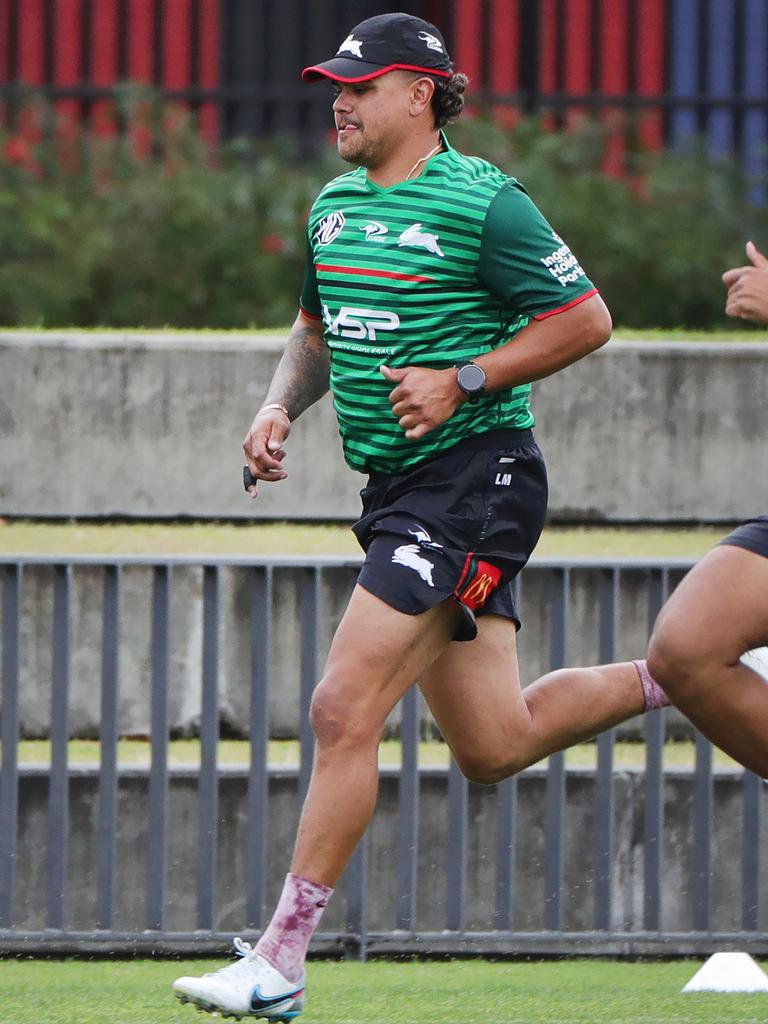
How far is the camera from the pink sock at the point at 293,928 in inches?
161

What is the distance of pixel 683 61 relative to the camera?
12.2 meters

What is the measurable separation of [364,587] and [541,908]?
246 centimetres

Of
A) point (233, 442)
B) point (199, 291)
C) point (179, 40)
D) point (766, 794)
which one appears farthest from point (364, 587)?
point (179, 40)

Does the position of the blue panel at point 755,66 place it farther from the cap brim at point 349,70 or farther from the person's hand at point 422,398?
the person's hand at point 422,398

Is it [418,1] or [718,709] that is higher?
[418,1]

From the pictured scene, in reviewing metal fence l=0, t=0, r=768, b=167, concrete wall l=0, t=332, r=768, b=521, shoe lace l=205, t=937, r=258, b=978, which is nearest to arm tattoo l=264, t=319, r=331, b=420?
shoe lace l=205, t=937, r=258, b=978

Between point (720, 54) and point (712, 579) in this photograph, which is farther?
point (720, 54)

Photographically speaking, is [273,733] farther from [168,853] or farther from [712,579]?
[712,579]

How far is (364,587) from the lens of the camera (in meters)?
4.29

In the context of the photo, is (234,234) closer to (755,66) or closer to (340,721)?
(755,66)

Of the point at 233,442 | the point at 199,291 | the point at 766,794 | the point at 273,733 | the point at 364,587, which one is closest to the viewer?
the point at 364,587

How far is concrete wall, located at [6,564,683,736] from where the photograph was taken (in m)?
7.05

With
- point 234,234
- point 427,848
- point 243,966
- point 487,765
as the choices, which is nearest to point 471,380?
point 487,765

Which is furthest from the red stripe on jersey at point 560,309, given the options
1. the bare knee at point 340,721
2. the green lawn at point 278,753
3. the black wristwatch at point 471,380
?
the green lawn at point 278,753
